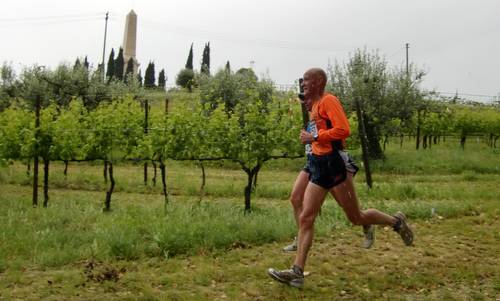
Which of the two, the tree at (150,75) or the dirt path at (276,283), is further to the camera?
the tree at (150,75)

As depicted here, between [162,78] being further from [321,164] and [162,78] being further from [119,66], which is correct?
[321,164]

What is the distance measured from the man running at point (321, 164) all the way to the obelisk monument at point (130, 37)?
219 feet

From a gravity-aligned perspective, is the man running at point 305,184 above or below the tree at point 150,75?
below

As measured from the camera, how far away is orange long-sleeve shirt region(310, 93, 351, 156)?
441 centimetres

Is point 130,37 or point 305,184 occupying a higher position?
point 130,37

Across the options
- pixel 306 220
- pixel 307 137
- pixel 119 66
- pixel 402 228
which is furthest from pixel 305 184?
pixel 119 66

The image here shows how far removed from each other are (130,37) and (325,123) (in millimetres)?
69944

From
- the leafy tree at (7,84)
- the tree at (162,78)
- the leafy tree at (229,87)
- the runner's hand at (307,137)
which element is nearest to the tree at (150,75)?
the tree at (162,78)

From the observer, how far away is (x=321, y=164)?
4.59 m

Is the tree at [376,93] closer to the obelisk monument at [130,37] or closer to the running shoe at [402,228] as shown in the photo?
the running shoe at [402,228]

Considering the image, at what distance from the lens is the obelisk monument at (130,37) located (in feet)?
228

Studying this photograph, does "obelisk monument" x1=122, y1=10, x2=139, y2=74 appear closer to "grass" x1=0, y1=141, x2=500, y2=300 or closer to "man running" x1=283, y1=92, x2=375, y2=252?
"grass" x1=0, y1=141, x2=500, y2=300

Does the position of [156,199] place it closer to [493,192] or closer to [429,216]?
[429,216]

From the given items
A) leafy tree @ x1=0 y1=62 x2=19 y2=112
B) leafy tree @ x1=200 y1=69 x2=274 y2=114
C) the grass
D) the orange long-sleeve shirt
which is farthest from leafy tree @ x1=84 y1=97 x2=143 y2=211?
leafy tree @ x1=0 y1=62 x2=19 y2=112
